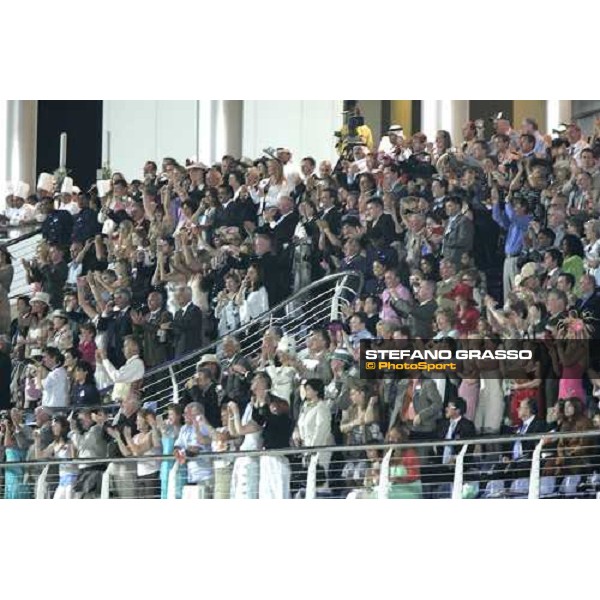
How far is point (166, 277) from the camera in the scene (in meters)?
16.5

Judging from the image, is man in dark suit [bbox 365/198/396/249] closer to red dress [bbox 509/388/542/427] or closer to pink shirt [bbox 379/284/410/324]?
pink shirt [bbox 379/284/410/324]

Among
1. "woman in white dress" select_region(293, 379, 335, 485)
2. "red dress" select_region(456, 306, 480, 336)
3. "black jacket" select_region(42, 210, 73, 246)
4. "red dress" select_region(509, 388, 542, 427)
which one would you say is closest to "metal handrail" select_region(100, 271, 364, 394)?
"woman in white dress" select_region(293, 379, 335, 485)

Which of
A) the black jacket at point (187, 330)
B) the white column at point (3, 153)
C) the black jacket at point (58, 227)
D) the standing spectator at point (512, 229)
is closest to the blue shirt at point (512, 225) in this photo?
the standing spectator at point (512, 229)

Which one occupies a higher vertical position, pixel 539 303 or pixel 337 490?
pixel 539 303

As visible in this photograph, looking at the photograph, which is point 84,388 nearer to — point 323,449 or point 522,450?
point 323,449

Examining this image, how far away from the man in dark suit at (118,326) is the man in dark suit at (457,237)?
2.72 meters

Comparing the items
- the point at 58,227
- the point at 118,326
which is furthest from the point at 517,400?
the point at 58,227

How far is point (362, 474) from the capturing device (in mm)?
15320

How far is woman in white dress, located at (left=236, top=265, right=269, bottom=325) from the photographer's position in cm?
1612

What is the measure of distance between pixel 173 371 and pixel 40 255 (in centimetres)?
166

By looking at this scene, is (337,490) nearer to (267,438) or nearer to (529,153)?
(267,438)

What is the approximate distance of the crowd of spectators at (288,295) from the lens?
15.3 metres

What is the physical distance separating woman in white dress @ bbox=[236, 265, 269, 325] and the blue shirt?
1.98 meters
